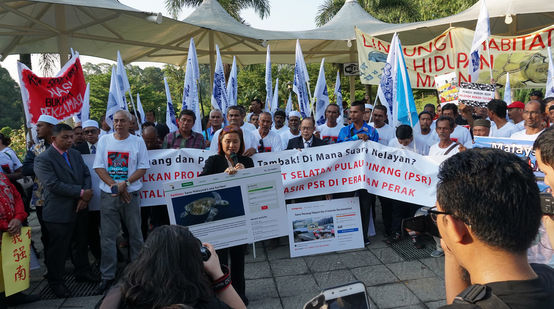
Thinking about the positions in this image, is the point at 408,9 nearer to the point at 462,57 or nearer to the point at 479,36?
the point at 462,57

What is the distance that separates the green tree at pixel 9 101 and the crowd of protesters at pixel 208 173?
4553 centimetres

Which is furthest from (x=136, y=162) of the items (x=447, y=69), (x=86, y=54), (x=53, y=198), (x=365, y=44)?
(x=86, y=54)

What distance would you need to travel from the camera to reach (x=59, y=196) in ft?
13.5

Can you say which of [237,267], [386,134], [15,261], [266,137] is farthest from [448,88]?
[15,261]

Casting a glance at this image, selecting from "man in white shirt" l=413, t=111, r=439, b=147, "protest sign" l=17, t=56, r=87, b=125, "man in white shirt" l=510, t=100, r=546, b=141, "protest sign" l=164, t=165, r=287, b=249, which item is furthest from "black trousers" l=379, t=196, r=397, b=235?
"protest sign" l=17, t=56, r=87, b=125

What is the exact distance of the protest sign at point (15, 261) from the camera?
3.66 m

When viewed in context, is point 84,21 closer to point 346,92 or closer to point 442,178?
point 442,178

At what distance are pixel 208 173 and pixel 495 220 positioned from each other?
9.76 ft

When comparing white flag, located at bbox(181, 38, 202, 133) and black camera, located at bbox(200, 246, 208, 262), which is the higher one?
white flag, located at bbox(181, 38, 202, 133)

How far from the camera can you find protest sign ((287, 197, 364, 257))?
4.74 metres

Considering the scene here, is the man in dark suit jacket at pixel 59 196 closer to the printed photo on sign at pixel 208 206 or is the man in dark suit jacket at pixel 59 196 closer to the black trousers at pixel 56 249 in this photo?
the black trousers at pixel 56 249

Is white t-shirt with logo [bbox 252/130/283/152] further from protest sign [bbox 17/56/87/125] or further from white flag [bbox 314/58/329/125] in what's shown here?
protest sign [bbox 17/56/87/125]

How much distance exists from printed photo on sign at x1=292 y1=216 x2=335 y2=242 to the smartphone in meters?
3.17

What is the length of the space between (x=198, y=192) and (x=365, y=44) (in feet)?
18.9
